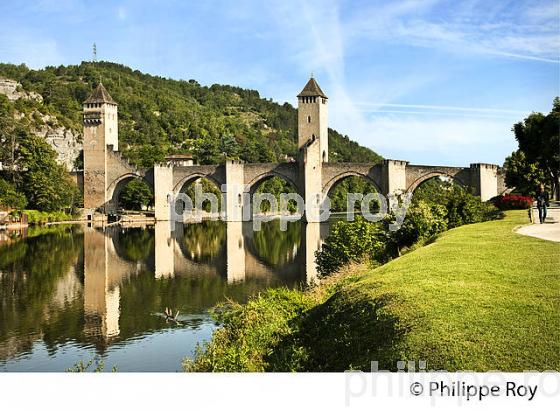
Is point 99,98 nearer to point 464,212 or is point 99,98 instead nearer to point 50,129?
point 50,129

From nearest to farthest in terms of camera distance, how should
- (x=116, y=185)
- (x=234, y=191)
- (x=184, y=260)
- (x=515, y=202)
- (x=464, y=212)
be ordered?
(x=464, y=212)
(x=515, y=202)
(x=184, y=260)
(x=234, y=191)
(x=116, y=185)

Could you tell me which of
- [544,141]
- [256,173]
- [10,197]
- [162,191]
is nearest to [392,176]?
[256,173]

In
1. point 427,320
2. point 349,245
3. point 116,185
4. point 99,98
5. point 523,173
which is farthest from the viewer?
point 99,98

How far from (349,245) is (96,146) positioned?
3357 cm

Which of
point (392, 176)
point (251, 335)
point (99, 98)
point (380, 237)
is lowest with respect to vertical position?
point (251, 335)

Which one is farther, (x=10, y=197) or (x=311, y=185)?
(x=311, y=185)

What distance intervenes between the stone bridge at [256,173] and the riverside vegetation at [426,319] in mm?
25224

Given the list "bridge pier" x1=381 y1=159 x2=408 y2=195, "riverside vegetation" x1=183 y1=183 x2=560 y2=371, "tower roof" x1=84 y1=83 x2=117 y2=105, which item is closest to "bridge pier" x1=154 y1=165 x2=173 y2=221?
"tower roof" x1=84 y1=83 x2=117 y2=105

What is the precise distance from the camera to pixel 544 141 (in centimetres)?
2339

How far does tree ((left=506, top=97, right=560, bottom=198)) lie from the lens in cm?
2177

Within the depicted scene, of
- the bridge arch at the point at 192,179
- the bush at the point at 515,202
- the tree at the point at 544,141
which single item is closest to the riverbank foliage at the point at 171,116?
the bridge arch at the point at 192,179

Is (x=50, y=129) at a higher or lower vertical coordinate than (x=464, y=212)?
higher

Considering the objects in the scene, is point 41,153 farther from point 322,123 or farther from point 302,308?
point 302,308

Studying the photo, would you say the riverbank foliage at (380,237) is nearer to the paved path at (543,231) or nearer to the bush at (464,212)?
the bush at (464,212)
